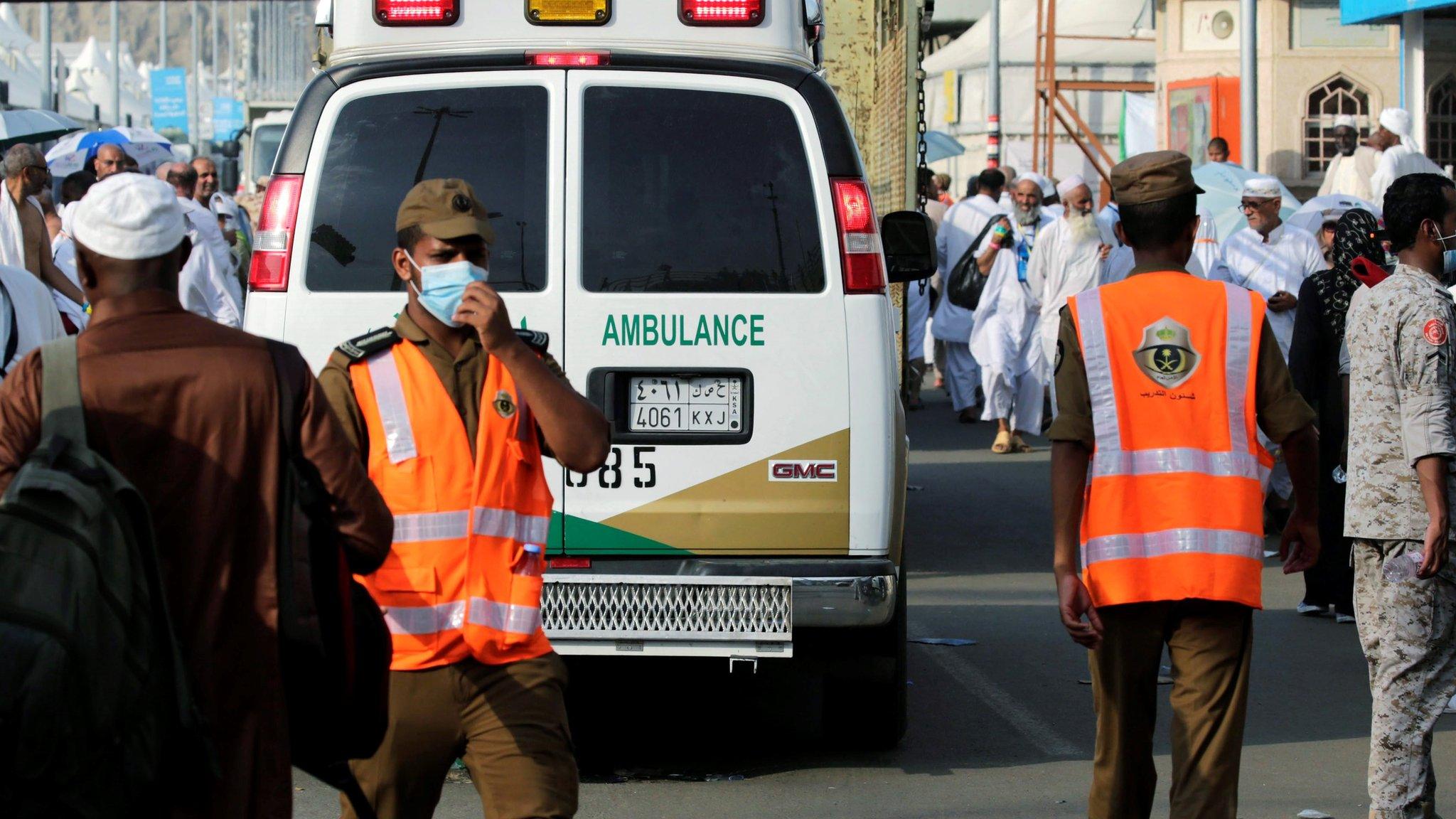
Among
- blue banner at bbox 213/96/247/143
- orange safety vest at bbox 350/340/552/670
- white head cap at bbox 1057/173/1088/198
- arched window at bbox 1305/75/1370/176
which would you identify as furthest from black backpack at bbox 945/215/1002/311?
blue banner at bbox 213/96/247/143

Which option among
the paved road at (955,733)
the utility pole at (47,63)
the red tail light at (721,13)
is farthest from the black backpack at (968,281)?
the utility pole at (47,63)

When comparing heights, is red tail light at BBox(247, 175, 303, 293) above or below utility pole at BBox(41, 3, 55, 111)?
below

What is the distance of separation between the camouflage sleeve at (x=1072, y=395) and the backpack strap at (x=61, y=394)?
2140mm

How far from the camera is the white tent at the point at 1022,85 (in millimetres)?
37594

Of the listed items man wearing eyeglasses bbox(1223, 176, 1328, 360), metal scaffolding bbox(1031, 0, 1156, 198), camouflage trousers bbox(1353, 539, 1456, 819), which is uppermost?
metal scaffolding bbox(1031, 0, 1156, 198)

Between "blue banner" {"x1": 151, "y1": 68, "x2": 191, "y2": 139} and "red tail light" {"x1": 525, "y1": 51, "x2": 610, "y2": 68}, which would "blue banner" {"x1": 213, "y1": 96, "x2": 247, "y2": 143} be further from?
"red tail light" {"x1": 525, "y1": 51, "x2": 610, "y2": 68}

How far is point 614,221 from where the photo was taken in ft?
18.9

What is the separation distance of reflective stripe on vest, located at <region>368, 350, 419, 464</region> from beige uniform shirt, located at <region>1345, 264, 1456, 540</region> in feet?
9.10

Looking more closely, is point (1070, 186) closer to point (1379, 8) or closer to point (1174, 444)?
point (1379, 8)

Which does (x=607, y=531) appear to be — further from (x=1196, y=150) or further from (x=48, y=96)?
(x=48, y=96)

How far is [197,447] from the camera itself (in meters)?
3.15

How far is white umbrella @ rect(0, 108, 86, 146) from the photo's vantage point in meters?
18.5

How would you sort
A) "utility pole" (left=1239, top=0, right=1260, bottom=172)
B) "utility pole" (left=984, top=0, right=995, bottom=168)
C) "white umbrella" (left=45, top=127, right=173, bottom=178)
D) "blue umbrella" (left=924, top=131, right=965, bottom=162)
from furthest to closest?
1. "utility pole" (left=984, top=0, right=995, bottom=168)
2. "blue umbrella" (left=924, top=131, right=965, bottom=162)
3. "utility pole" (left=1239, top=0, right=1260, bottom=172)
4. "white umbrella" (left=45, top=127, right=173, bottom=178)

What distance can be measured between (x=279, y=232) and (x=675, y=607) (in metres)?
1.59
